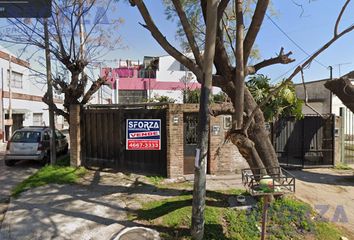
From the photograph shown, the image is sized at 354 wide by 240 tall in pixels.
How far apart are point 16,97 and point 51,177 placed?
1798cm

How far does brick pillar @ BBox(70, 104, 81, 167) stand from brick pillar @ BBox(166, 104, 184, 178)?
3546 millimetres

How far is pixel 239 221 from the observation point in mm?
5918

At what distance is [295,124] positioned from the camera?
11234 mm

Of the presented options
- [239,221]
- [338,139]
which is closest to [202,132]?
[239,221]

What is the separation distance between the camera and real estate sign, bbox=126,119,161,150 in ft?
31.3

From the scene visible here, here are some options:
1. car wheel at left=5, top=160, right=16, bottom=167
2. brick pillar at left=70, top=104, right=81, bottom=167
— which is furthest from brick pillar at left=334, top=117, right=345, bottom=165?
car wheel at left=5, top=160, right=16, bottom=167

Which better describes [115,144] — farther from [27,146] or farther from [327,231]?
[327,231]

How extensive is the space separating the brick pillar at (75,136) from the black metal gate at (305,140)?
7156mm

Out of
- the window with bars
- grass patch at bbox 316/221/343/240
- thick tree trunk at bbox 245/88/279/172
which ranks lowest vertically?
grass patch at bbox 316/221/343/240

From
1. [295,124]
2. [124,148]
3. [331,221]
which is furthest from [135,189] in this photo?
[295,124]

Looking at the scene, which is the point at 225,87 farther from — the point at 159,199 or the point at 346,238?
the point at 346,238

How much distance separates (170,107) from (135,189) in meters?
2.71

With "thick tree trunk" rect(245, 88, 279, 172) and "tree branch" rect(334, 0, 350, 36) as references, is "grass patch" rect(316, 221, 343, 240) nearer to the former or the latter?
"thick tree trunk" rect(245, 88, 279, 172)

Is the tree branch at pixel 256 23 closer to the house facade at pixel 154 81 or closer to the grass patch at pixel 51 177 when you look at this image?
the grass patch at pixel 51 177
